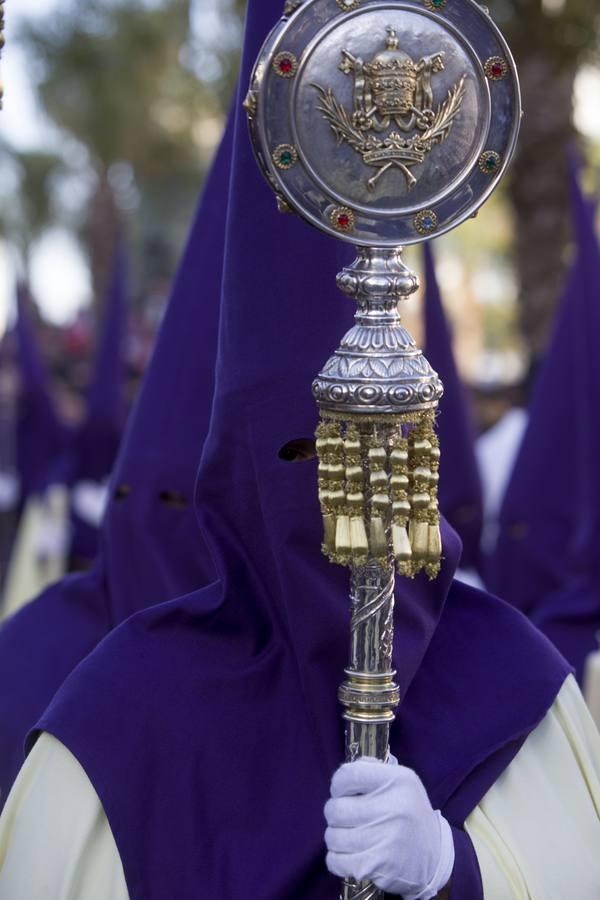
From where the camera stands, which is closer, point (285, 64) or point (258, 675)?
point (285, 64)

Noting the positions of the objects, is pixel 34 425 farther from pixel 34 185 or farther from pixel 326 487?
pixel 34 185

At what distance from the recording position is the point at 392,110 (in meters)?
1.89

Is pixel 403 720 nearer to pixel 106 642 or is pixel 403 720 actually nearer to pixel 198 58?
pixel 106 642

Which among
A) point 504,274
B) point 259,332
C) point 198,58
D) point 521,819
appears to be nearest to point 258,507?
point 259,332

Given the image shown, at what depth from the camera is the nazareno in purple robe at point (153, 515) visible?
131 inches

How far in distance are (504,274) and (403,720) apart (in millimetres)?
36293

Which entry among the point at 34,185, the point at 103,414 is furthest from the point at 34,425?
the point at 34,185

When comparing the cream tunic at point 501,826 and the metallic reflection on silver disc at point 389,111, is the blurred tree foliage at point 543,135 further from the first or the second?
the metallic reflection on silver disc at point 389,111

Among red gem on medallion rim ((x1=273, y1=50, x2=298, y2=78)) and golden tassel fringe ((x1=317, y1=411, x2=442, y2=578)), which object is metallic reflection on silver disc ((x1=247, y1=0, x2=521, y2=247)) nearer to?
red gem on medallion rim ((x1=273, y1=50, x2=298, y2=78))

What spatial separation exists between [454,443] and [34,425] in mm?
5069

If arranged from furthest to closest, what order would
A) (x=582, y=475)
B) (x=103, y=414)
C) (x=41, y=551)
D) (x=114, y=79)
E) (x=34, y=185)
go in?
(x=34, y=185), (x=114, y=79), (x=103, y=414), (x=41, y=551), (x=582, y=475)

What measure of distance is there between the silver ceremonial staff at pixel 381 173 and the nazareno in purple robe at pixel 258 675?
22 centimetres

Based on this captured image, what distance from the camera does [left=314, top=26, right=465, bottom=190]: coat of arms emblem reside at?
1875 millimetres

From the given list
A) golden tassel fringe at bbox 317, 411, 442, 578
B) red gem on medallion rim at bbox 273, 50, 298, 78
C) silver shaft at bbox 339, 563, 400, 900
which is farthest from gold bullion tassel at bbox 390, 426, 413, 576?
red gem on medallion rim at bbox 273, 50, 298, 78
